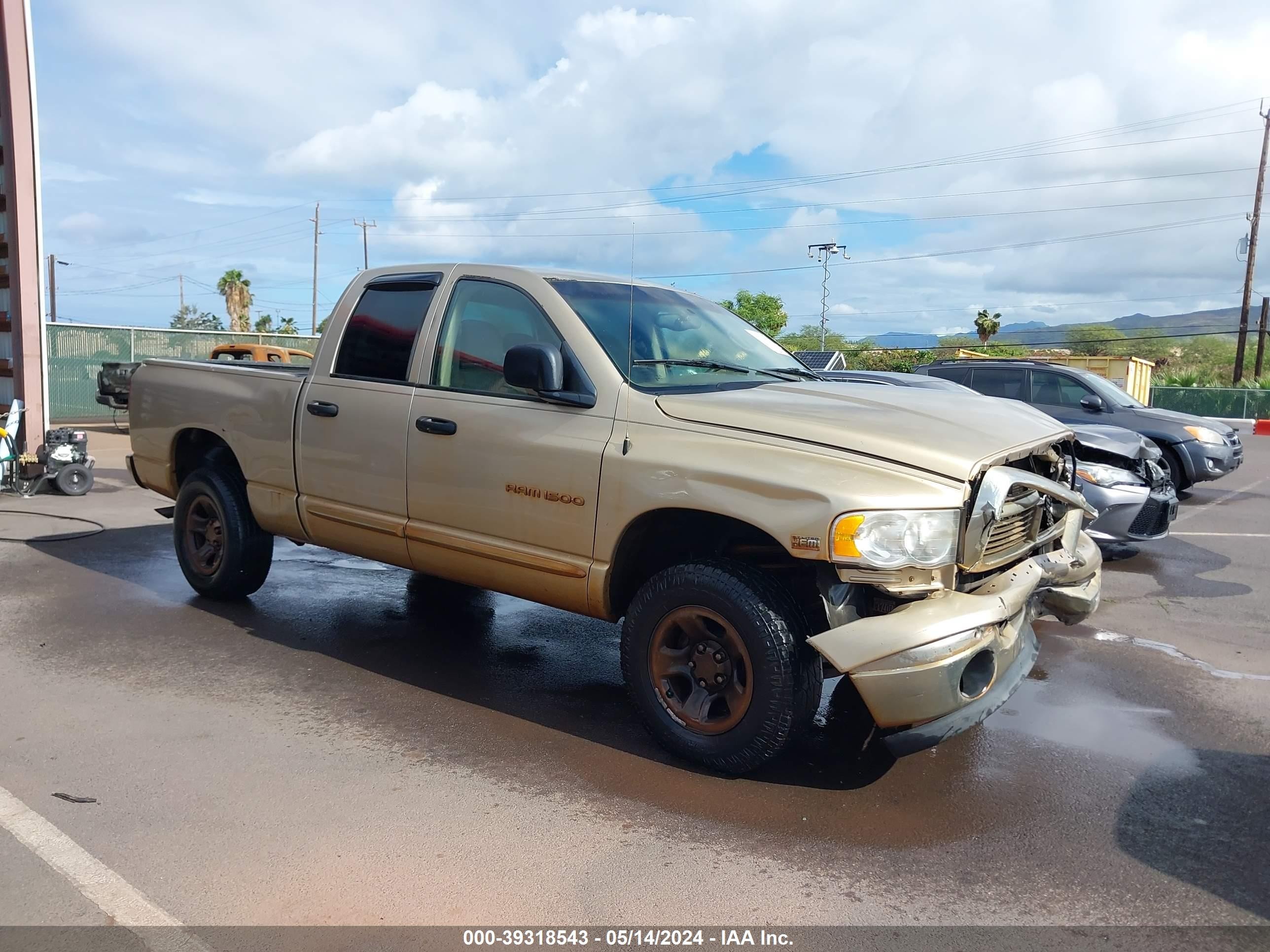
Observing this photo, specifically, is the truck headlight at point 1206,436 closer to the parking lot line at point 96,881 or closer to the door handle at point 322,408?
the door handle at point 322,408

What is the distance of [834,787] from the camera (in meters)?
3.85

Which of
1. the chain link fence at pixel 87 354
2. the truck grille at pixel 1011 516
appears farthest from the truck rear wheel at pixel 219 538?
the chain link fence at pixel 87 354

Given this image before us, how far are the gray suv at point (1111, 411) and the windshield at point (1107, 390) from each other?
0.04 ft

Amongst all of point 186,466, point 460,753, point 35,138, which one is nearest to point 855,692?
point 460,753

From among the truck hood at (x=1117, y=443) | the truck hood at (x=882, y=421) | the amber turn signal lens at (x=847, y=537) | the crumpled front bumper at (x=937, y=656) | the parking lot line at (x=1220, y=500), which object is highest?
the truck hood at (x=882, y=421)

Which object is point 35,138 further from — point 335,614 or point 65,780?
point 65,780

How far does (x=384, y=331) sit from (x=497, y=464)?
125cm

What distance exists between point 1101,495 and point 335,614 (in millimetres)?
5471

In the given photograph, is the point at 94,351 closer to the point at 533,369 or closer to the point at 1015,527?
the point at 533,369

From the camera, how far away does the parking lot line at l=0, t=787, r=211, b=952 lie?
109 inches

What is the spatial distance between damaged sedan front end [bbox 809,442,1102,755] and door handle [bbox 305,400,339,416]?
9.41 feet

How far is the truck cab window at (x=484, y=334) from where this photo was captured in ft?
15.0

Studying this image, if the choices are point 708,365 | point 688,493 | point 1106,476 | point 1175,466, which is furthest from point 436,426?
point 1175,466

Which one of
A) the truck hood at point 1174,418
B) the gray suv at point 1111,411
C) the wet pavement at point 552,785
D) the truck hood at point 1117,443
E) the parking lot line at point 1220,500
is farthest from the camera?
the truck hood at point 1174,418
